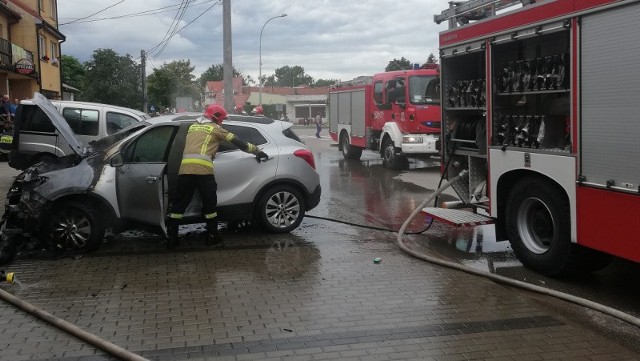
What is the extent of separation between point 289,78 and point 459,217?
149 m

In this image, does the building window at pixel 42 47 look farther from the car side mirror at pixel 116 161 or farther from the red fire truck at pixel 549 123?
the red fire truck at pixel 549 123

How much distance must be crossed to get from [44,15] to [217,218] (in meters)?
34.3

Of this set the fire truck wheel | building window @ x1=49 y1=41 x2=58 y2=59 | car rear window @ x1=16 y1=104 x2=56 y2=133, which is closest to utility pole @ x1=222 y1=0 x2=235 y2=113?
car rear window @ x1=16 y1=104 x2=56 y2=133

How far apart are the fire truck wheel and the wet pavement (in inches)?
13.4

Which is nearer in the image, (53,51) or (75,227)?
(75,227)

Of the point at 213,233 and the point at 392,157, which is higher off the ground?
the point at 392,157

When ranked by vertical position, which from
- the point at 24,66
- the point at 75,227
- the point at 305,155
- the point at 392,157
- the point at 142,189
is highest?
the point at 24,66

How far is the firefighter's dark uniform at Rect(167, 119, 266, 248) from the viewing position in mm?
7262

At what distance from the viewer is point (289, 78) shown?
154m

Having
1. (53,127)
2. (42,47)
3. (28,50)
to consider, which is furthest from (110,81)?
(53,127)

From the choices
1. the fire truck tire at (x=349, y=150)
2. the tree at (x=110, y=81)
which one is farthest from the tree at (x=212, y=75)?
the fire truck tire at (x=349, y=150)

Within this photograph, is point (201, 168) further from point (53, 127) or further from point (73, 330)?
point (53, 127)

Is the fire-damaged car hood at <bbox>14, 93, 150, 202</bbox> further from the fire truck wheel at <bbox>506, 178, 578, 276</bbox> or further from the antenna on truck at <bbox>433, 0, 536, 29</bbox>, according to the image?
the fire truck wheel at <bbox>506, 178, 578, 276</bbox>

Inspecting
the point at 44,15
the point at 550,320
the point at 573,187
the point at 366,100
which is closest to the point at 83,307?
the point at 550,320
